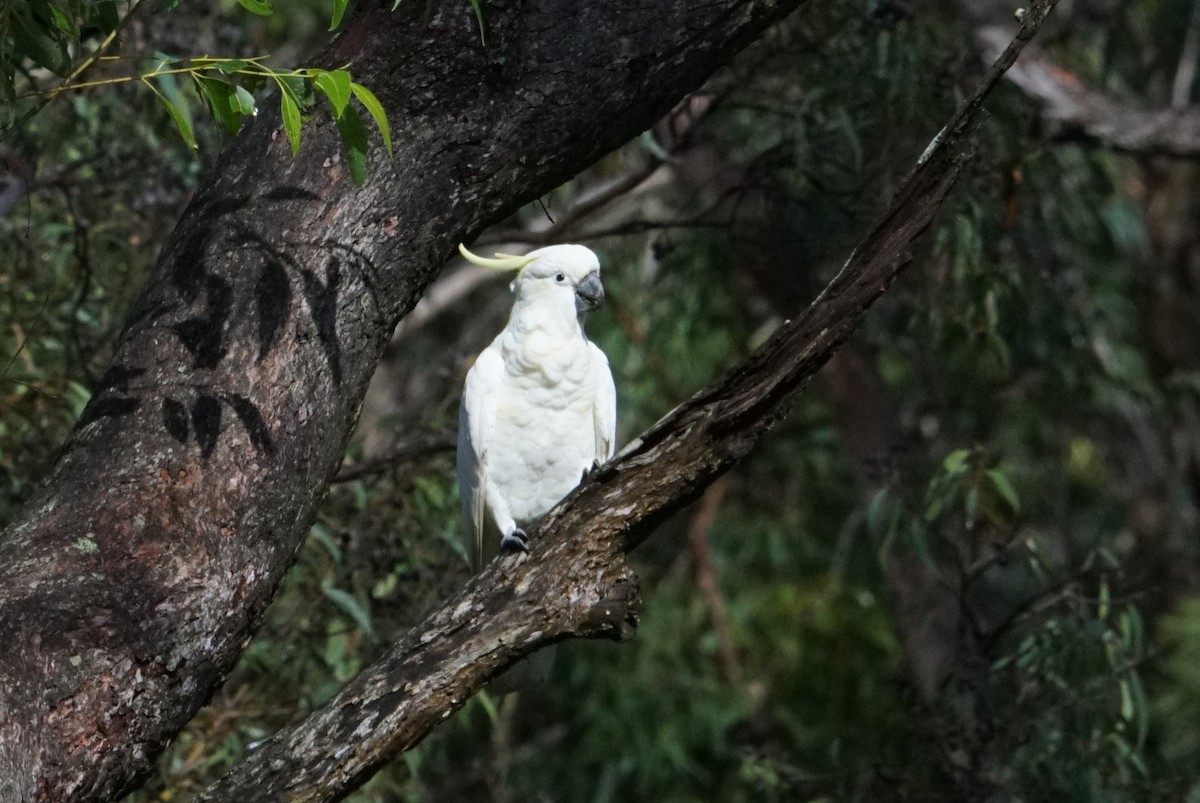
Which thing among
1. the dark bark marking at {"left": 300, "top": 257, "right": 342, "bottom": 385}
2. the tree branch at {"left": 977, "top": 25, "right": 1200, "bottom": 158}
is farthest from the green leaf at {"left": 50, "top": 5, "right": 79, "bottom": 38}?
the tree branch at {"left": 977, "top": 25, "right": 1200, "bottom": 158}

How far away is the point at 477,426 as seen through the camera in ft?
8.73

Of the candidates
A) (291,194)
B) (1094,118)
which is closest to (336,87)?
(291,194)

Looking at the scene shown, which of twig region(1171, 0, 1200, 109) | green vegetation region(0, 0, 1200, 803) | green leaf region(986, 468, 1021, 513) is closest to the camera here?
green vegetation region(0, 0, 1200, 803)

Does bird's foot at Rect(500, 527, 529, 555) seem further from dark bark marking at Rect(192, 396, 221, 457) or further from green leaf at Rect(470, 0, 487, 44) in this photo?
green leaf at Rect(470, 0, 487, 44)

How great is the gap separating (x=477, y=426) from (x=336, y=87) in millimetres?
1181

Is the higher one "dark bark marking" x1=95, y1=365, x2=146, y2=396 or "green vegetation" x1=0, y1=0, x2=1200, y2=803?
"dark bark marking" x1=95, y1=365, x2=146, y2=396

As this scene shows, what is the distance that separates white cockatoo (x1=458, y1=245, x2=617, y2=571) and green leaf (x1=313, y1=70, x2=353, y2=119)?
3.48ft

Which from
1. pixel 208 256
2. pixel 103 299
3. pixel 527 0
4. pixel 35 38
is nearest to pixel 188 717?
pixel 208 256

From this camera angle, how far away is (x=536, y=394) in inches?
104

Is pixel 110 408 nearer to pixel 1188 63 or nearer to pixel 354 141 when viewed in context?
pixel 354 141

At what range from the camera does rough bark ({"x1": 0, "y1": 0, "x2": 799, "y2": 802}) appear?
1589mm

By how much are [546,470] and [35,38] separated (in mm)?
1190

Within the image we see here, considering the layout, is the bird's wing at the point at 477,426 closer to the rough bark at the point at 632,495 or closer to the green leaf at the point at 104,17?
the rough bark at the point at 632,495

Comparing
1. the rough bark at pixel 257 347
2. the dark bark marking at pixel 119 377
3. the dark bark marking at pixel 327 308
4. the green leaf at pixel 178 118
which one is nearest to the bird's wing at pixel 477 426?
the rough bark at pixel 257 347
